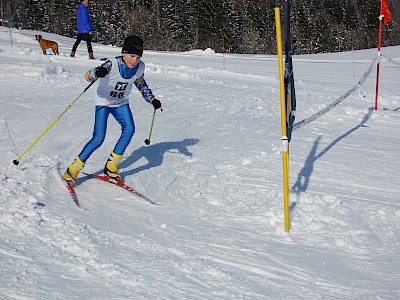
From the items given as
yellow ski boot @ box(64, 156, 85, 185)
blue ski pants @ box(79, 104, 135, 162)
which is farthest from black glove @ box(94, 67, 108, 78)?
yellow ski boot @ box(64, 156, 85, 185)

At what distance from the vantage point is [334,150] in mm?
7633

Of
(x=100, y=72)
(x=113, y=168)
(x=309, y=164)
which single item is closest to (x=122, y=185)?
(x=113, y=168)

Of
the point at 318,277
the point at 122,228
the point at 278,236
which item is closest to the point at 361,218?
the point at 278,236

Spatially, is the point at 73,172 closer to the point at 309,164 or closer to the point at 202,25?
the point at 309,164

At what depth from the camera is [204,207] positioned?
5.26 m

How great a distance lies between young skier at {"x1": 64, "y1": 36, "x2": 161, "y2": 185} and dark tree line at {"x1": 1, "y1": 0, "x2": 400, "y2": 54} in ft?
171

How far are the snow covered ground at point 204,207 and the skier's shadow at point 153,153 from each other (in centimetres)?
3

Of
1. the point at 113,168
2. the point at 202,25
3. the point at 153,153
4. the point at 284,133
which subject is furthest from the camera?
the point at 202,25

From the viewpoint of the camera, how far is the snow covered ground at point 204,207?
3.51 metres

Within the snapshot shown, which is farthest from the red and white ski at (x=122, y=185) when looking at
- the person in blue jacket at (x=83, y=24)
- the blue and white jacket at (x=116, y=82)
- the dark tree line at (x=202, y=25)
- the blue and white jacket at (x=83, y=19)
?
the dark tree line at (x=202, y=25)

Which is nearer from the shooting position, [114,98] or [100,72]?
[100,72]

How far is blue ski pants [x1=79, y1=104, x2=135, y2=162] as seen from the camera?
18.8 ft

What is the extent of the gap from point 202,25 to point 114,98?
2228 inches

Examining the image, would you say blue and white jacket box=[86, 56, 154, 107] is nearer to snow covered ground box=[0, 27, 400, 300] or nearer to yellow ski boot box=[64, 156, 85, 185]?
yellow ski boot box=[64, 156, 85, 185]
